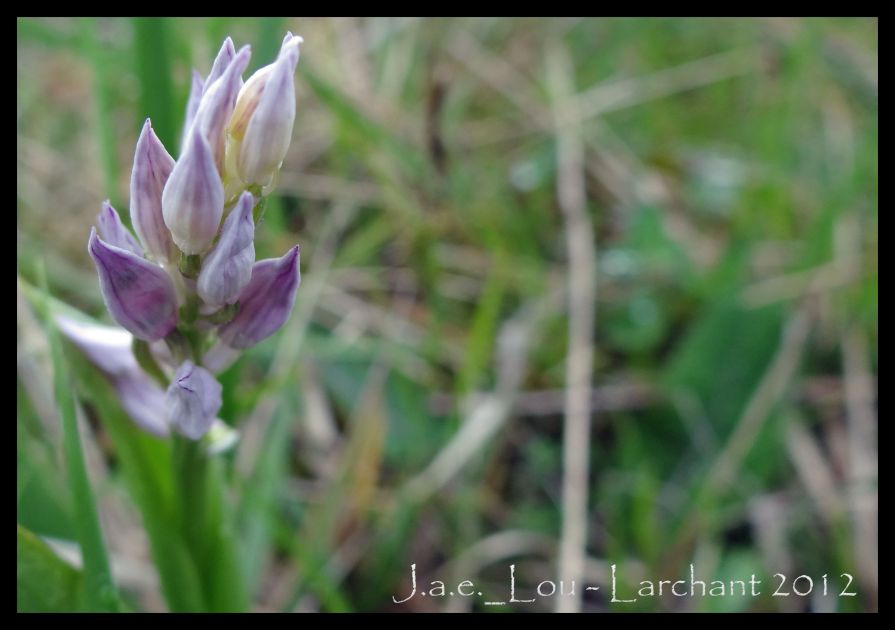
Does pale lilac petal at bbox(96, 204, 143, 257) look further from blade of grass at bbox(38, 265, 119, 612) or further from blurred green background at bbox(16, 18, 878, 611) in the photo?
blurred green background at bbox(16, 18, 878, 611)

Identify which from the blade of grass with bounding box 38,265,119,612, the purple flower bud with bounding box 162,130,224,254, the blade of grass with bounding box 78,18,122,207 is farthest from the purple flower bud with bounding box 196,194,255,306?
the blade of grass with bounding box 78,18,122,207

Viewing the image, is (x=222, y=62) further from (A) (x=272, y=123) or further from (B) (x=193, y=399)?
(B) (x=193, y=399)

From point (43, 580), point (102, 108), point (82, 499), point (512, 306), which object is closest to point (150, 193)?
point (82, 499)

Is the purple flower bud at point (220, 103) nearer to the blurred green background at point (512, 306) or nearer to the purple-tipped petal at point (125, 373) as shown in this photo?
the purple-tipped petal at point (125, 373)

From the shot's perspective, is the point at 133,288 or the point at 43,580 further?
the point at 43,580

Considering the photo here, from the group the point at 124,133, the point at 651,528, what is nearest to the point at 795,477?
the point at 651,528

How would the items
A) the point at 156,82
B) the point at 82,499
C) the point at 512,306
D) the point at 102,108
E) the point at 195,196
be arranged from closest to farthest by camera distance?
the point at 195,196 → the point at 82,499 → the point at 156,82 → the point at 102,108 → the point at 512,306
